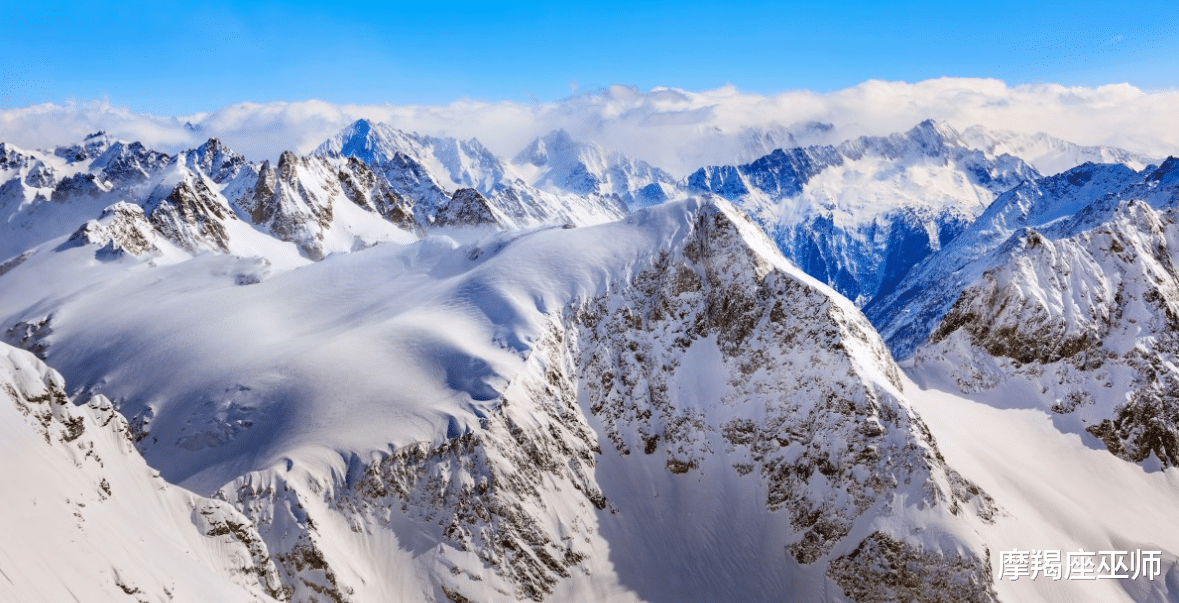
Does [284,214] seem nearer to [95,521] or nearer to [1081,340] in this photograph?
[95,521]

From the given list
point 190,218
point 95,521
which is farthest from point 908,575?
point 190,218

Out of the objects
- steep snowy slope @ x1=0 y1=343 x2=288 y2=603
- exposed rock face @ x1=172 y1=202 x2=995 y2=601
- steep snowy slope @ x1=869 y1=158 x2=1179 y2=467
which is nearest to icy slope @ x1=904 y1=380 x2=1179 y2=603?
steep snowy slope @ x1=869 y1=158 x2=1179 y2=467

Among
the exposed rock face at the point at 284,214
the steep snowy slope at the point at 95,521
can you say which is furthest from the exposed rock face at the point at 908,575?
the exposed rock face at the point at 284,214

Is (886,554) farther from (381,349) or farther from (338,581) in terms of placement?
(381,349)

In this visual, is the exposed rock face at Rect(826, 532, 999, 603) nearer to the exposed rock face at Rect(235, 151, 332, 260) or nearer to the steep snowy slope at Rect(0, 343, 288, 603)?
the steep snowy slope at Rect(0, 343, 288, 603)

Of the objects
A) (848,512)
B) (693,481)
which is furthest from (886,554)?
(693,481)
